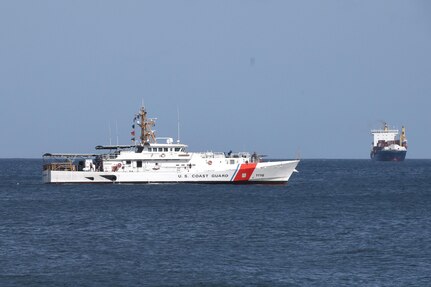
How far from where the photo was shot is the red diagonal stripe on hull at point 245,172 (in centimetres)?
8569

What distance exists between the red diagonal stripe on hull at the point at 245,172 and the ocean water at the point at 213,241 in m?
9.26

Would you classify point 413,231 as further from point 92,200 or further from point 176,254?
point 92,200

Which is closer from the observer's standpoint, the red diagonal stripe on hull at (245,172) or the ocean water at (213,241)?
the ocean water at (213,241)

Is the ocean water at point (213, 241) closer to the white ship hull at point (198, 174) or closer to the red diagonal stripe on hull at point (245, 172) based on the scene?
the red diagonal stripe on hull at point (245, 172)

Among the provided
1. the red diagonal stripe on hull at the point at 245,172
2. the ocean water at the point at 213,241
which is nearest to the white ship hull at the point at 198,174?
the red diagonal stripe on hull at the point at 245,172

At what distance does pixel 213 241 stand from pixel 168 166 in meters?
41.1

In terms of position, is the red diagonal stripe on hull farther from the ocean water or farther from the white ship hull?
the ocean water

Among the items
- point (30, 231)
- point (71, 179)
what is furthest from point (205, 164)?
point (30, 231)

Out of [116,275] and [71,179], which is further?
[71,179]

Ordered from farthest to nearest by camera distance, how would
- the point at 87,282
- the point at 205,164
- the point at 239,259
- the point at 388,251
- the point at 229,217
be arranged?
the point at 205,164 → the point at 229,217 → the point at 388,251 → the point at 239,259 → the point at 87,282

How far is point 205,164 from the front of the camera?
85.6 meters

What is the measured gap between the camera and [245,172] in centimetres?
8619

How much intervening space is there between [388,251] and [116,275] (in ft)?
47.4

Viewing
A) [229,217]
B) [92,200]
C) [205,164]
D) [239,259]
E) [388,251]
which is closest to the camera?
[239,259]
